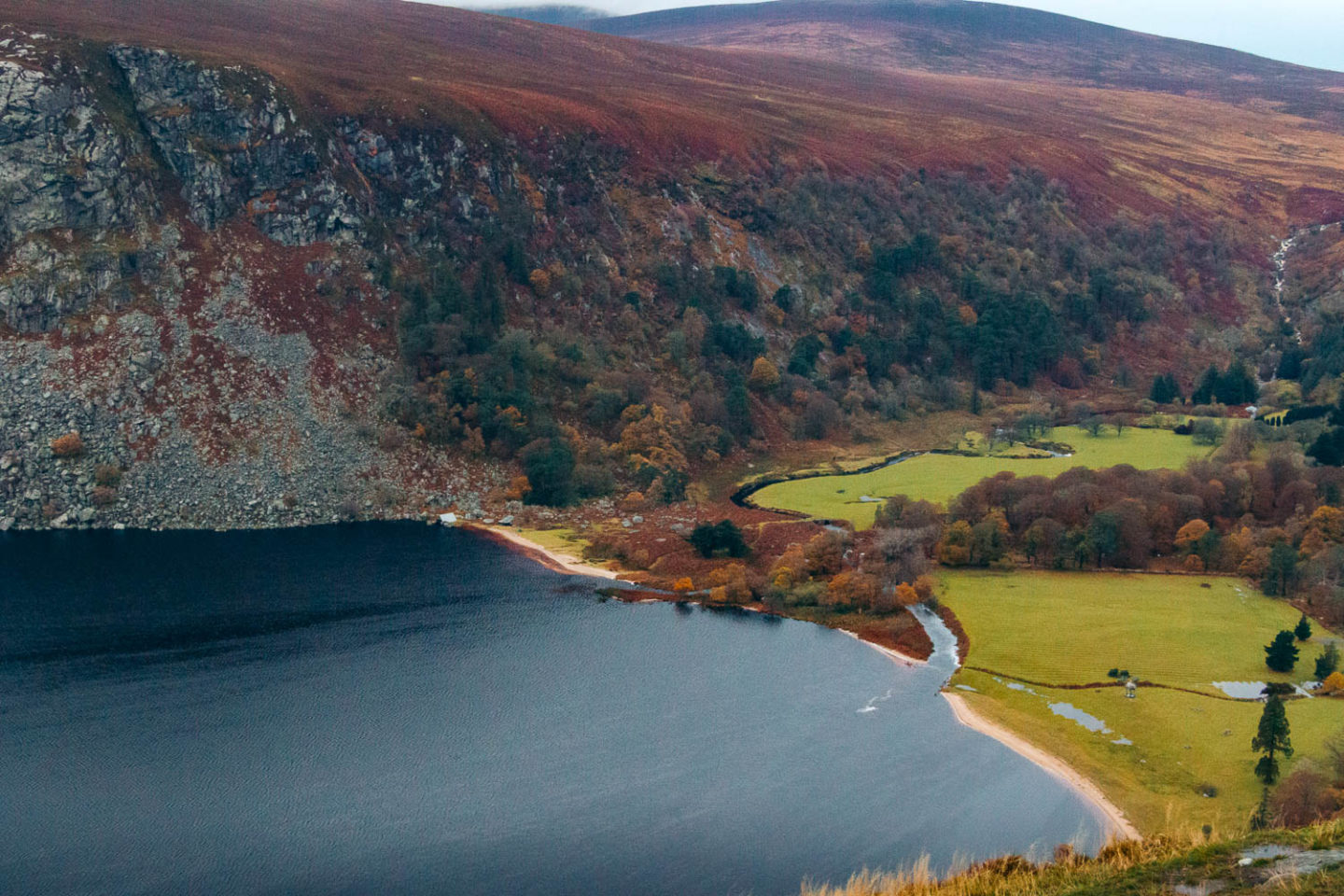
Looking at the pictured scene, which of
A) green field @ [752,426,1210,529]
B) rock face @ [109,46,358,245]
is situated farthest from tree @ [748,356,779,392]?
rock face @ [109,46,358,245]

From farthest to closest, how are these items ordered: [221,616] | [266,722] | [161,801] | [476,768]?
1. [221,616]
2. [266,722]
3. [476,768]
4. [161,801]

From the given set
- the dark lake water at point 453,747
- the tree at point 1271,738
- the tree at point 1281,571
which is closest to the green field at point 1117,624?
the tree at point 1281,571

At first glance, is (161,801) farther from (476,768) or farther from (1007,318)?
(1007,318)

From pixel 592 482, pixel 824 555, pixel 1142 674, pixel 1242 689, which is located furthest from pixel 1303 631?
pixel 592 482

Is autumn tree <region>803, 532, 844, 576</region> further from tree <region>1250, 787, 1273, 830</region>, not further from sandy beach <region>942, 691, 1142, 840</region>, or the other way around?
tree <region>1250, 787, 1273, 830</region>

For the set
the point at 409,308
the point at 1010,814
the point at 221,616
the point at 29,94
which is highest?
the point at 29,94

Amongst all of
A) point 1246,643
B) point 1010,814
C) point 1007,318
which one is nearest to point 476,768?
point 1010,814
